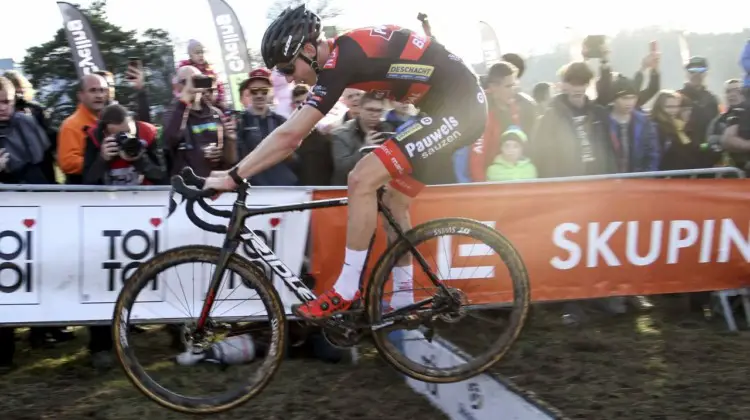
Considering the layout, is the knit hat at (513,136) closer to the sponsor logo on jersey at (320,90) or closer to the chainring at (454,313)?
the chainring at (454,313)

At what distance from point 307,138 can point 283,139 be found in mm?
2394

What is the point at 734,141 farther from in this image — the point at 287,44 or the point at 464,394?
the point at 287,44

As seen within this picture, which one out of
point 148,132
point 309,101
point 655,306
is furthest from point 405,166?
point 655,306

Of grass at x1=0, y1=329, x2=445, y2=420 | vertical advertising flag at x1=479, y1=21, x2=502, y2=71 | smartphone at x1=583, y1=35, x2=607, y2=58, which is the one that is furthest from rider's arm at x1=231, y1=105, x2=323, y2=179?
vertical advertising flag at x1=479, y1=21, x2=502, y2=71

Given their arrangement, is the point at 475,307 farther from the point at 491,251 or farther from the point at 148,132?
the point at 148,132

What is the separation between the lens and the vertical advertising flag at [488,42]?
51.7 feet

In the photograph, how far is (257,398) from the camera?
504cm

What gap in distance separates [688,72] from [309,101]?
21.4 ft

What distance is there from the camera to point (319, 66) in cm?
419

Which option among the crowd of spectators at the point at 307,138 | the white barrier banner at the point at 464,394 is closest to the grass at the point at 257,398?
the white barrier banner at the point at 464,394

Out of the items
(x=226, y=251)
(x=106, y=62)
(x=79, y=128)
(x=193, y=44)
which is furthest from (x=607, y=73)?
(x=106, y=62)

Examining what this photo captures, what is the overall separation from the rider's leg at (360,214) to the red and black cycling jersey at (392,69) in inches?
15.6

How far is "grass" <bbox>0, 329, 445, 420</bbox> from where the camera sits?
15.6 feet

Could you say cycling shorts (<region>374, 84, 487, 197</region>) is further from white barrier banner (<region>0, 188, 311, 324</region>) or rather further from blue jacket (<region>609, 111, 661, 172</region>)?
blue jacket (<region>609, 111, 661, 172</region>)
